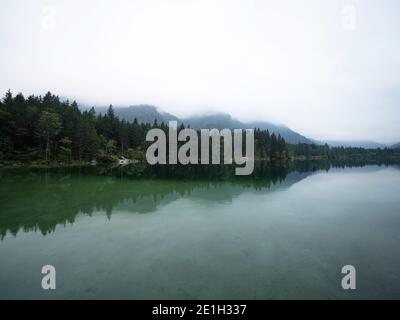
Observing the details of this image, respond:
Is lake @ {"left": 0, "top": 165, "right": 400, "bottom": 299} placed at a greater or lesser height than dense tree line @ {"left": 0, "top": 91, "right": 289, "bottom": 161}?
lesser

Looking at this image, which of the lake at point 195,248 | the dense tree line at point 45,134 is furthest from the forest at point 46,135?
the lake at point 195,248

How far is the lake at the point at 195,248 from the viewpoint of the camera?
28.9 ft

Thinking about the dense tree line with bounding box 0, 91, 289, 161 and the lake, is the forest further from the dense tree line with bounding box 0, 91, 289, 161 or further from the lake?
the lake

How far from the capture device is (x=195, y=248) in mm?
12500

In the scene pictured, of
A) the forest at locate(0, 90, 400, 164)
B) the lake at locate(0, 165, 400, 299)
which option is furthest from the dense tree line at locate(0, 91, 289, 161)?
the lake at locate(0, 165, 400, 299)

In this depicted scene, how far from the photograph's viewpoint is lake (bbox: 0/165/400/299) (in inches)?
347

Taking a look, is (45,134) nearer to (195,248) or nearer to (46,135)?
(46,135)

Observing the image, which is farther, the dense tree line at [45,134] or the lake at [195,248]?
the dense tree line at [45,134]

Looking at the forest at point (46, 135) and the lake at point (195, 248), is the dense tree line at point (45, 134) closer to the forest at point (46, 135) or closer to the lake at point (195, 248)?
the forest at point (46, 135)

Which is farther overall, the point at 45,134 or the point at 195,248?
the point at 45,134

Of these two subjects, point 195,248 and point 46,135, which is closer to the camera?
point 195,248

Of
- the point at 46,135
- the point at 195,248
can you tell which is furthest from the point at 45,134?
the point at 195,248

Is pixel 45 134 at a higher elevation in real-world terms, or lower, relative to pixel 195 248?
higher
